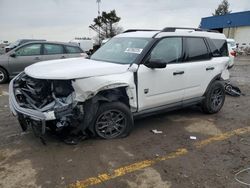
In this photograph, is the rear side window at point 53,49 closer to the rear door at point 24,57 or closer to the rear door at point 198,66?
the rear door at point 24,57

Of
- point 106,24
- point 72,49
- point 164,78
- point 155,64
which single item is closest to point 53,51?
point 72,49

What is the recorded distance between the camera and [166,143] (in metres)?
5.13

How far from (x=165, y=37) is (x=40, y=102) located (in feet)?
8.49

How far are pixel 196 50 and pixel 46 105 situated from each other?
3.37 m

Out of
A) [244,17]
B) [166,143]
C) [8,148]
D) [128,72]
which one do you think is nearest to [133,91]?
[128,72]

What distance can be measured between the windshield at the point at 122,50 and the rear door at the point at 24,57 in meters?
5.84

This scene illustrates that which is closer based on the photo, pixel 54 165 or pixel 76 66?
pixel 54 165

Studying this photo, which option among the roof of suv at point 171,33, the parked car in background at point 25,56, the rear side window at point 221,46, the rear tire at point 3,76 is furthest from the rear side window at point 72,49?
the rear side window at point 221,46

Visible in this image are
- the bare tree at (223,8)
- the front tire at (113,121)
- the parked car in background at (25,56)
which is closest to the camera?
the front tire at (113,121)

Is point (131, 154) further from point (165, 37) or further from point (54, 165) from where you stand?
point (165, 37)

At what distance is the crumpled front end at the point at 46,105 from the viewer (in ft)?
14.5

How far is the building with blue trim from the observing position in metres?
43.0

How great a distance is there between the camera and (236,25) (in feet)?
147

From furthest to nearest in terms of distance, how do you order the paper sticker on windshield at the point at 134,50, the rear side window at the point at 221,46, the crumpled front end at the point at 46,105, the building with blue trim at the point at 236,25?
the building with blue trim at the point at 236,25, the rear side window at the point at 221,46, the paper sticker on windshield at the point at 134,50, the crumpled front end at the point at 46,105
